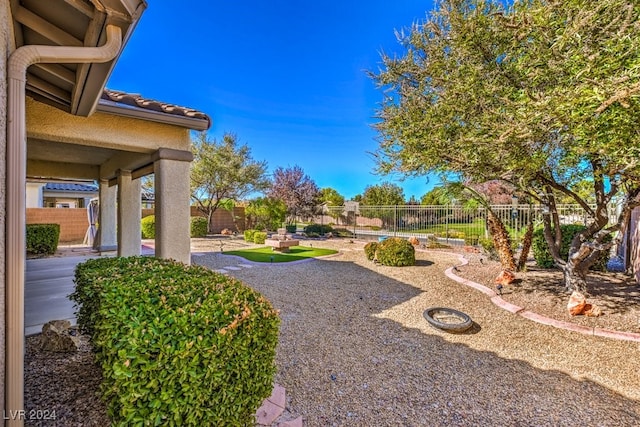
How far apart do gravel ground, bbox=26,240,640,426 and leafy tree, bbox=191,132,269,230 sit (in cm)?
1745

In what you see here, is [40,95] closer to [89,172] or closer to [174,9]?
[89,172]

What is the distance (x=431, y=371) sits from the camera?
4.09 m

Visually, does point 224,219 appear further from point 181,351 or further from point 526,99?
point 181,351

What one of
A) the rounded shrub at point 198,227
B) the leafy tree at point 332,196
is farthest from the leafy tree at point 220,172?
the leafy tree at point 332,196

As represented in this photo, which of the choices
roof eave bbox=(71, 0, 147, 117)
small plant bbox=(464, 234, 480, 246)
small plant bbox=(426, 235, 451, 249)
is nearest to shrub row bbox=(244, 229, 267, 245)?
small plant bbox=(426, 235, 451, 249)

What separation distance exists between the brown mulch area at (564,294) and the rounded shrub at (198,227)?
17.2 m

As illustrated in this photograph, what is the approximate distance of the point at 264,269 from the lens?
10.4 meters

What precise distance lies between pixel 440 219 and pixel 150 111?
17335mm

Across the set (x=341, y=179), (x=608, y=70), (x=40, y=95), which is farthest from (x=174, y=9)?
(x=341, y=179)

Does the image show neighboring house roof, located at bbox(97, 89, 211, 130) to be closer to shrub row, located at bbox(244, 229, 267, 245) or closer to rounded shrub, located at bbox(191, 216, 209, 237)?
shrub row, located at bbox(244, 229, 267, 245)

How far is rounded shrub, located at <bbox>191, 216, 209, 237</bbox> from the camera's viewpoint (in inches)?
818

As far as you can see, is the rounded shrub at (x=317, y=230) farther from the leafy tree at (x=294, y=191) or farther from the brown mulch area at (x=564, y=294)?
the brown mulch area at (x=564, y=294)

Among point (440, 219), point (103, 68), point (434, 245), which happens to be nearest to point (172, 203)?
point (103, 68)

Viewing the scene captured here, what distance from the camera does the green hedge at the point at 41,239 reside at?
34.3 ft
